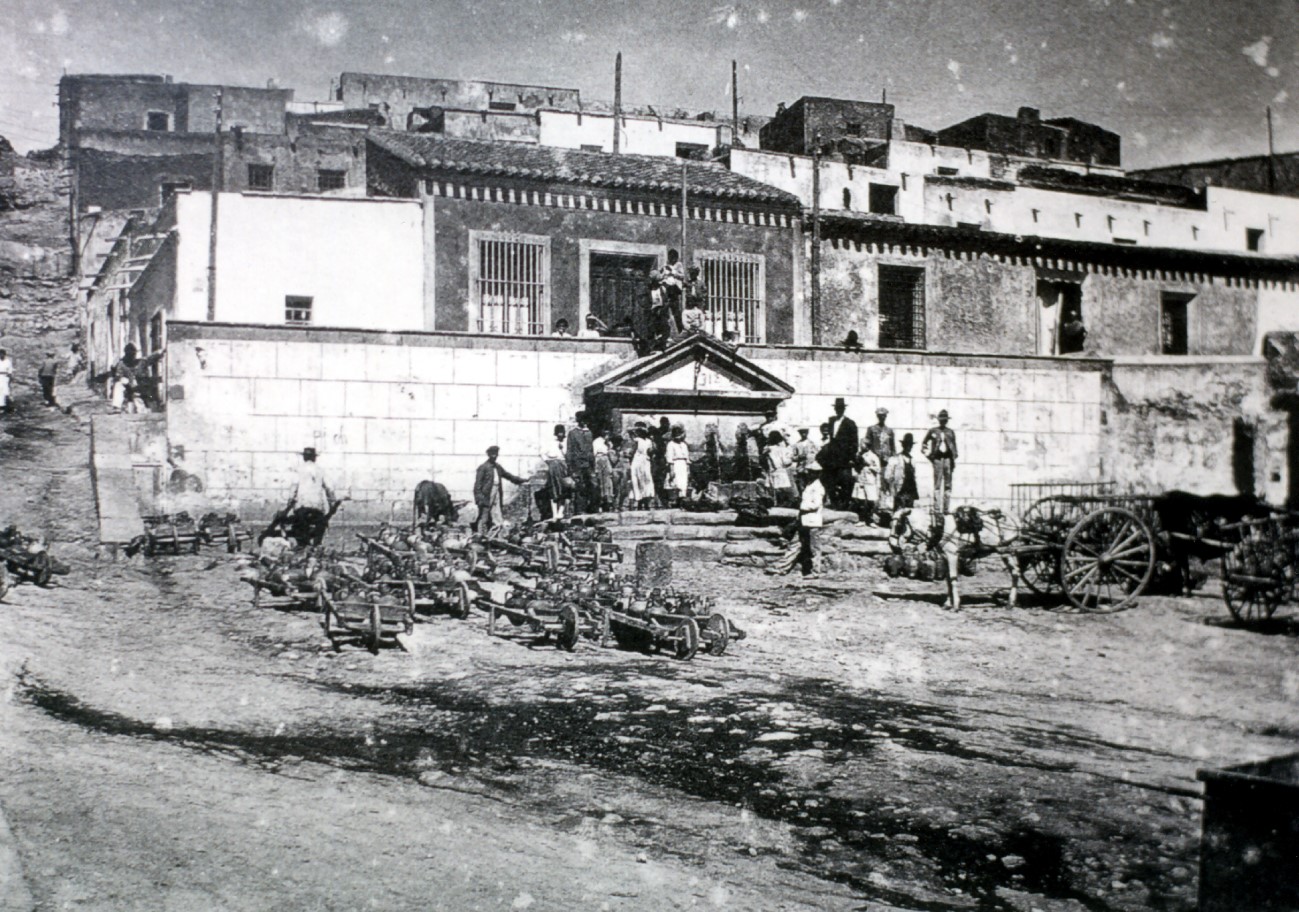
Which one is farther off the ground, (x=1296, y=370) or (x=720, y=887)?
(x=1296, y=370)

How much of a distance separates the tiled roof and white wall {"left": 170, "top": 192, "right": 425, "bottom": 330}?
1.91 meters

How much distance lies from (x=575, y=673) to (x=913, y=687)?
1.33 meters

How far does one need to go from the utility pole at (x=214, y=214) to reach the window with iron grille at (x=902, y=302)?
17.3ft

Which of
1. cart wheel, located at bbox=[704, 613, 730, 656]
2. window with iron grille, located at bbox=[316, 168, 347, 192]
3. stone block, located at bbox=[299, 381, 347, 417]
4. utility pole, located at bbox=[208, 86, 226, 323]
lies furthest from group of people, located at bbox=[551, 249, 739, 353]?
window with iron grille, located at bbox=[316, 168, 347, 192]

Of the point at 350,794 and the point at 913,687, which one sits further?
the point at 913,687

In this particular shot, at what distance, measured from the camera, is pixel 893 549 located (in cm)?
519

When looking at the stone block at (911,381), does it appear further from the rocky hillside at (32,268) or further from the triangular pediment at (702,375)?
the rocky hillside at (32,268)

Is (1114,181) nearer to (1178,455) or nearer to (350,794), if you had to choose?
(1178,455)

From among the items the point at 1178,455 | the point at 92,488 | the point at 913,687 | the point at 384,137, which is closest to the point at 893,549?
the point at 913,687

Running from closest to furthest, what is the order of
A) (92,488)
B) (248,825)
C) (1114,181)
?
(248,825)
(92,488)
(1114,181)

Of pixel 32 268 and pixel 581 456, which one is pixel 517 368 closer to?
pixel 581 456

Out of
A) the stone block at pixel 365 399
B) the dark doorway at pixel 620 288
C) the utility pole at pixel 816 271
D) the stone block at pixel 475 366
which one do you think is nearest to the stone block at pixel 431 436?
the stone block at pixel 365 399

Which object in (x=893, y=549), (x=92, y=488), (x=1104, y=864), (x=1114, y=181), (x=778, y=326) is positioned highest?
(x=1114, y=181)

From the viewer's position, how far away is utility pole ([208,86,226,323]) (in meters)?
4.28
